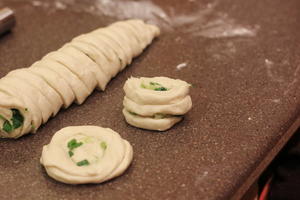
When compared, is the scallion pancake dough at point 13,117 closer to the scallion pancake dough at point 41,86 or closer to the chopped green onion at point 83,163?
the scallion pancake dough at point 41,86

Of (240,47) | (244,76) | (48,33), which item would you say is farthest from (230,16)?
(48,33)

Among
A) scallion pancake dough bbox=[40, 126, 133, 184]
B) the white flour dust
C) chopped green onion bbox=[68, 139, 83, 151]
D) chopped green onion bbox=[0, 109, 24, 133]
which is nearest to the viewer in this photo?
scallion pancake dough bbox=[40, 126, 133, 184]

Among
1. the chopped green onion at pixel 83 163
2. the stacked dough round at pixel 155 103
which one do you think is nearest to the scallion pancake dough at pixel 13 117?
the chopped green onion at pixel 83 163

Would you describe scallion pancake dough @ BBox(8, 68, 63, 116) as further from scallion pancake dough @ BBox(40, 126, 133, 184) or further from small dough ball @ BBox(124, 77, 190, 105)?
small dough ball @ BBox(124, 77, 190, 105)

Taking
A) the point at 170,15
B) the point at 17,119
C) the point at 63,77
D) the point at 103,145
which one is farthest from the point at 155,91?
the point at 170,15

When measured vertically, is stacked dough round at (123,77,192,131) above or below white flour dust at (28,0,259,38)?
above

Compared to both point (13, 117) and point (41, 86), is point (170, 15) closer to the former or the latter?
point (41, 86)

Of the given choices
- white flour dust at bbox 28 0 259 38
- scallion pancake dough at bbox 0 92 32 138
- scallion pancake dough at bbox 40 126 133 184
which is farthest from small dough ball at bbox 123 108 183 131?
white flour dust at bbox 28 0 259 38
